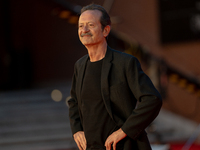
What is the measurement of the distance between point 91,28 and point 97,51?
134mm

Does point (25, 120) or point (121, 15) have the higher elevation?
point (121, 15)

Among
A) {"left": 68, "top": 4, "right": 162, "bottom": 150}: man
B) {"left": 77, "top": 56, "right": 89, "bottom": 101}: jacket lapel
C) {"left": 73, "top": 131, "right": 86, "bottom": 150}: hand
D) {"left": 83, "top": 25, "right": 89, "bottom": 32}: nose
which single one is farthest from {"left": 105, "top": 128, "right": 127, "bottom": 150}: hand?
{"left": 83, "top": 25, "right": 89, "bottom": 32}: nose

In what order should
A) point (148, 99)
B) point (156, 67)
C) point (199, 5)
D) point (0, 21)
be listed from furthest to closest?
point (0, 21) < point (199, 5) < point (156, 67) < point (148, 99)

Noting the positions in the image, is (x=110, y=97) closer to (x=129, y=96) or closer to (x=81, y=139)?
(x=129, y=96)

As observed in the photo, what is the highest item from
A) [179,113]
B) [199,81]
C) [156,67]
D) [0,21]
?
[0,21]

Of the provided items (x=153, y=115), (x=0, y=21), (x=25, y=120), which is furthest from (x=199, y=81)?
(x=0, y=21)

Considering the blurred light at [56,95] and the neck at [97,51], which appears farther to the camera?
the blurred light at [56,95]

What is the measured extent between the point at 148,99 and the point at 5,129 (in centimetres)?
527

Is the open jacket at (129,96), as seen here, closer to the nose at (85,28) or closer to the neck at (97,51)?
the neck at (97,51)

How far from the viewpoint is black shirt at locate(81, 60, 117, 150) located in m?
1.54

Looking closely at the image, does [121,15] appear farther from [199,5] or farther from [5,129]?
[5,129]

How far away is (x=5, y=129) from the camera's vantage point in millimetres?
6168

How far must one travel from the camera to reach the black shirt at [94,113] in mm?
1538

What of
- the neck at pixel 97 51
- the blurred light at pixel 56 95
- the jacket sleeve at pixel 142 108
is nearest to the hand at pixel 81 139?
the jacket sleeve at pixel 142 108
